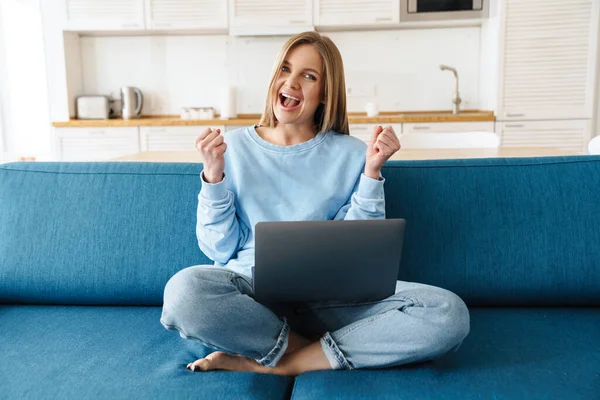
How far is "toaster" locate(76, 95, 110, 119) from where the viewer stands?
171 inches

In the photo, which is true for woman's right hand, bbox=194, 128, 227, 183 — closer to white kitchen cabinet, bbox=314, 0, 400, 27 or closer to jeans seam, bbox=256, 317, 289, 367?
jeans seam, bbox=256, 317, 289, 367

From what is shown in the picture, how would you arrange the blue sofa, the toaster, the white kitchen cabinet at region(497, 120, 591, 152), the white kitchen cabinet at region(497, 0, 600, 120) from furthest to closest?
the toaster
the white kitchen cabinet at region(497, 120, 591, 152)
the white kitchen cabinet at region(497, 0, 600, 120)
the blue sofa

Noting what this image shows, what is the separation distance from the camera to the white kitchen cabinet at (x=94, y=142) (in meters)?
4.18

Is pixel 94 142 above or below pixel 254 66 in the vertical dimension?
below

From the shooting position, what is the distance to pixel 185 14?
4.17 meters

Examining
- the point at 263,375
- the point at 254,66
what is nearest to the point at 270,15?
the point at 254,66

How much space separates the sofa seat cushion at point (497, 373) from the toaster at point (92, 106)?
372 centimetres

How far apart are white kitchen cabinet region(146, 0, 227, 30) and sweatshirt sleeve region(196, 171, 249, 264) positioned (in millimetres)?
3115

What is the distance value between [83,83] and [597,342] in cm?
437

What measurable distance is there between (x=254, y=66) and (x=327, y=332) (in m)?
3.66

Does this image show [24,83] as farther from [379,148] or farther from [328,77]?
[379,148]

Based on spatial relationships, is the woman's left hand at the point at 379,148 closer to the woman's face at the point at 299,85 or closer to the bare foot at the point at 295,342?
the woman's face at the point at 299,85

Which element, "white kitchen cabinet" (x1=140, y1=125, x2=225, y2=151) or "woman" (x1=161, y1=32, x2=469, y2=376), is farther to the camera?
"white kitchen cabinet" (x1=140, y1=125, x2=225, y2=151)

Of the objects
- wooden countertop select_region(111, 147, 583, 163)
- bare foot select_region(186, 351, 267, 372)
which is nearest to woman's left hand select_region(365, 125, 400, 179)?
bare foot select_region(186, 351, 267, 372)
